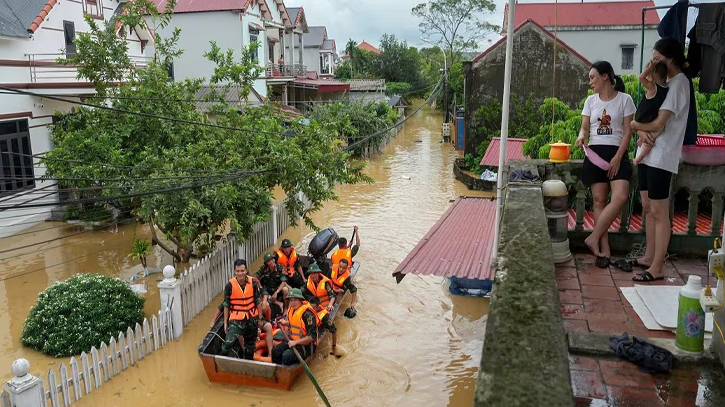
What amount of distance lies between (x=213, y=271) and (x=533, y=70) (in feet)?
54.7

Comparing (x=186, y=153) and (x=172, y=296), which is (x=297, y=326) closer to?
(x=172, y=296)

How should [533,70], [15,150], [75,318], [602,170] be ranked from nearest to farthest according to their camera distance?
[602,170]
[75,318]
[15,150]
[533,70]

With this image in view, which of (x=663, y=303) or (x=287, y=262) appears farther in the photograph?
(x=287, y=262)

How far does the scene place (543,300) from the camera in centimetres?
277

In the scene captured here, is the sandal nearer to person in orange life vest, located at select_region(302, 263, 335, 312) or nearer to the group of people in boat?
the group of people in boat

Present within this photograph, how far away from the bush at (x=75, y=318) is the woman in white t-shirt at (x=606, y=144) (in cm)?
732

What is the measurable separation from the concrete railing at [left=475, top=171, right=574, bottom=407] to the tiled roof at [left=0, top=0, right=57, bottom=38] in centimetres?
1608

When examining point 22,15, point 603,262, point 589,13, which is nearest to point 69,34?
point 22,15

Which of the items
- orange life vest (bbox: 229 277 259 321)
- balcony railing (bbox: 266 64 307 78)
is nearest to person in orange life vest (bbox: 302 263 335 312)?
orange life vest (bbox: 229 277 259 321)

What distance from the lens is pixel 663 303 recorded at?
484 centimetres

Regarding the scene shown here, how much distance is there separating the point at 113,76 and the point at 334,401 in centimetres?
999

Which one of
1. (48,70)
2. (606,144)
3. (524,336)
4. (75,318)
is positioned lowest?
(75,318)

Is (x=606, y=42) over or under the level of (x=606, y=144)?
over

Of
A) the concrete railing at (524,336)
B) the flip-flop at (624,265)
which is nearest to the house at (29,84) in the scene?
the flip-flop at (624,265)
